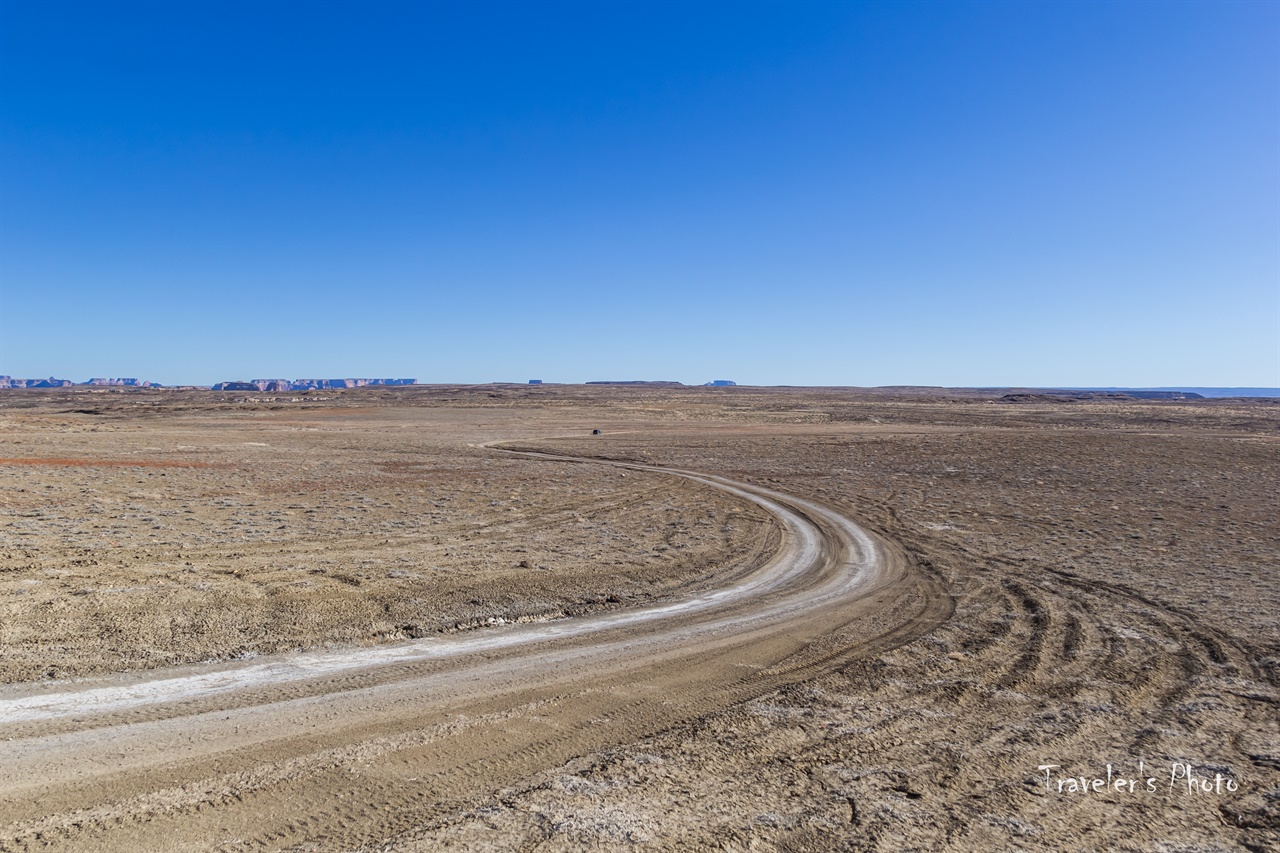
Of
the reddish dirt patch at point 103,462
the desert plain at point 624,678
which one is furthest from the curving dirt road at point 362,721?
the reddish dirt patch at point 103,462

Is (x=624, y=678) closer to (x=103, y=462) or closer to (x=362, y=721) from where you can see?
(x=362, y=721)

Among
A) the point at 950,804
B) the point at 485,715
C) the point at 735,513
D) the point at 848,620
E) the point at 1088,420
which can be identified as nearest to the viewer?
the point at 950,804

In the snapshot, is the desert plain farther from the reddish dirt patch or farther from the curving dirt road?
the reddish dirt patch

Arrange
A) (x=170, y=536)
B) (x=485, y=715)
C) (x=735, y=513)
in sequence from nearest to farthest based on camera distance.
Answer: (x=485, y=715) → (x=170, y=536) → (x=735, y=513)

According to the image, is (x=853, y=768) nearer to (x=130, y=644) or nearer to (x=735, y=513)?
(x=130, y=644)

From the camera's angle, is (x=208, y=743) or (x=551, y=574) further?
(x=551, y=574)

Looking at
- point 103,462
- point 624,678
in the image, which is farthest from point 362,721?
point 103,462

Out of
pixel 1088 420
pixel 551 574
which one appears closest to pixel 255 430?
pixel 551 574
